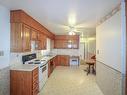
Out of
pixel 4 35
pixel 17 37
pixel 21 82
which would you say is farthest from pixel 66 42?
pixel 4 35

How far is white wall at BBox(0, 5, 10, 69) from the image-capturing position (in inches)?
102

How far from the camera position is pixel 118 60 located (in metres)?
2.34

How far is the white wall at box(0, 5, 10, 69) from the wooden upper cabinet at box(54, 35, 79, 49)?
19.5 ft

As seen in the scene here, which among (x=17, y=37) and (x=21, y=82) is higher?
(x=17, y=37)

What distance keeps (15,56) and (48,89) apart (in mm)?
1569

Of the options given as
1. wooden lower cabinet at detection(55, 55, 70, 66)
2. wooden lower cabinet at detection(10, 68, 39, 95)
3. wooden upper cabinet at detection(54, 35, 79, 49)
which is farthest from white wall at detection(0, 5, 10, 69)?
wooden upper cabinet at detection(54, 35, 79, 49)

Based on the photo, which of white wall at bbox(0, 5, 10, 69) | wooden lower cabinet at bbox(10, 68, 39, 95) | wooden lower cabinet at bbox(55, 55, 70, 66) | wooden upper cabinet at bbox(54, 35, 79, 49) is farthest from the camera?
wooden upper cabinet at bbox(54, 35, 79, 49)

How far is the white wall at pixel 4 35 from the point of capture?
258 centimetres

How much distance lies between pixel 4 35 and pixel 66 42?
20.6 ft

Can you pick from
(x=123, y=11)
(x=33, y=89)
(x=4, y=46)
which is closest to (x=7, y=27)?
(x=4, y=46)

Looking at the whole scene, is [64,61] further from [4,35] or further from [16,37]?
[4,35]

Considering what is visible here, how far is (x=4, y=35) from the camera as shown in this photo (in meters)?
2.68

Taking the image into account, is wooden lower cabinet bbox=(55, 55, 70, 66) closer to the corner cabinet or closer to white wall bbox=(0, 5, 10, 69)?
the corner cabinet

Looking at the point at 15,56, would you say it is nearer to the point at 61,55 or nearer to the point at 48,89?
the point at 48,89
